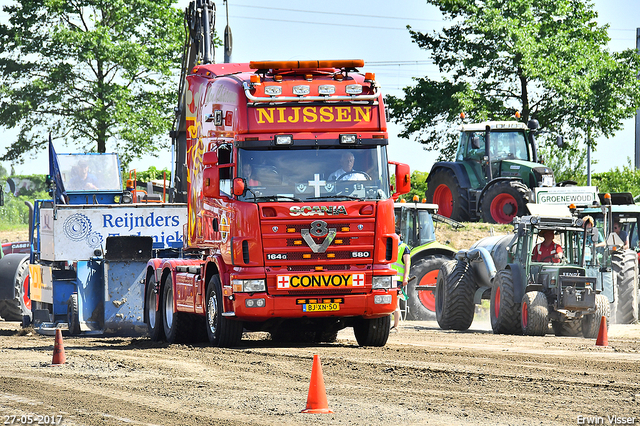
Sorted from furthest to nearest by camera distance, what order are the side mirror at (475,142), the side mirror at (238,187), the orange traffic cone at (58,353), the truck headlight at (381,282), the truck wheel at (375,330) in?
the side mirror at (475,142)
the truck wheel at (375,330)
the truck headlight at (381,282)
the side mirror at (238,187)
the orange traffic cone at (58,353)

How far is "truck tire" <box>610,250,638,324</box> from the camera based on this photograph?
64.3 feet

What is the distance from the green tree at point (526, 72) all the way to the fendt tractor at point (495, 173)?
7.54 m

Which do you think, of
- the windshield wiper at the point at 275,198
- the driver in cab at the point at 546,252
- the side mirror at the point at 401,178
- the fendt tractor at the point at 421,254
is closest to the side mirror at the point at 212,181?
the windshield wiper at the point at 275,198

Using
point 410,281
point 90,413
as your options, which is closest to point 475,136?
point 410,281

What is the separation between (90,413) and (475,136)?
21.0 meters

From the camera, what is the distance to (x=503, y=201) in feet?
92.7

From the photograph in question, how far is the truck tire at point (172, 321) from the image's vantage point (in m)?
16.4

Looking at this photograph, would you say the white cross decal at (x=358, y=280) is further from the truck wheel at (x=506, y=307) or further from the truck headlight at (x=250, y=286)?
the truck wheel at (x=506, y=307)

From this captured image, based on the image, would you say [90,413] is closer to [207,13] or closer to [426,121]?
[207,13]

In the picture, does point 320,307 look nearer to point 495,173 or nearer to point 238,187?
point 238,187

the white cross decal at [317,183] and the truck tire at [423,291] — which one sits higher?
the white cross decal at [317,183]

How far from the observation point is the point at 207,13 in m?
20.2

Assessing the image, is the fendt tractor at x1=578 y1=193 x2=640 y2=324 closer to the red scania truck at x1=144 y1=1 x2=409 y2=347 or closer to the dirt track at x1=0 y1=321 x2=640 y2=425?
the dirt track at x1=0 y1=321 x2=640 y2=425

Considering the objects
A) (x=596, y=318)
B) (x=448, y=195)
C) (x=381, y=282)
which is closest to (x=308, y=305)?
(x=381, y=282)
